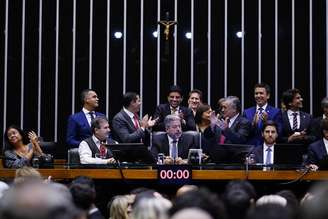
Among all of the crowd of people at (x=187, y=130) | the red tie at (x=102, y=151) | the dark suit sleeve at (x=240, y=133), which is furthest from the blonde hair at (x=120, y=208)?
the dark suit sleeve at (x=240, y=133)

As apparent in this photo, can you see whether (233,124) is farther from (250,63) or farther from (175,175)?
(250,63)

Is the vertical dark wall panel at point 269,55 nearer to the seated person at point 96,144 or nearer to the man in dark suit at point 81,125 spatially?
the man in dark suit at point 81,125

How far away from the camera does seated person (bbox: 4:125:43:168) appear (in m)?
10.3

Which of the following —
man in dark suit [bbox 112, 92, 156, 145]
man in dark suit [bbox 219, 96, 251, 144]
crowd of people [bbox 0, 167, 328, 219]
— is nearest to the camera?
crowd of people [bbox 0, 167, 328, 219]

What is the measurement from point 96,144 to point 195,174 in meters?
1.52

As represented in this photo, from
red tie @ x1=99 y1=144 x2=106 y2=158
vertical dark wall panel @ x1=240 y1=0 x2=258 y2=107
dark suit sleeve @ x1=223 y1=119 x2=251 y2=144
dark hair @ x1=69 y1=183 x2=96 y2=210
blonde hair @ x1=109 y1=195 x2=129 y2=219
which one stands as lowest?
blonde hair @ x1=109 y1=195 x2=129 y2=219

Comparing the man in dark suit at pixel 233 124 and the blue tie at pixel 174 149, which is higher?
the man in dark suit at pixel 233 124

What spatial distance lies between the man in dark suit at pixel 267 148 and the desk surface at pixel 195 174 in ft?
2.40

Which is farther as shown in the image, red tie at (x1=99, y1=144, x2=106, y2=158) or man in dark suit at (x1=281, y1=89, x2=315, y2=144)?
man in dark suit at (x1=281, y1=89, x2=315, y2=144)

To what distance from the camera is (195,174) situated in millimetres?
9617

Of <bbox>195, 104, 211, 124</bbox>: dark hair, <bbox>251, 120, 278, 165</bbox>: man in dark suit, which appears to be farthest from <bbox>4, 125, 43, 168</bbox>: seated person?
<bbox>251, 120, 278, 165</bbox>: man in dark suit

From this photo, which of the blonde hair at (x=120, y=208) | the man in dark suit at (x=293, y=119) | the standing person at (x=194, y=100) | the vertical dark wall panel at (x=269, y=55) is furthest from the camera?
the vertical dark wall panel at (x=269, y=55)

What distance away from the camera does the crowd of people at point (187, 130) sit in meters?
10.4

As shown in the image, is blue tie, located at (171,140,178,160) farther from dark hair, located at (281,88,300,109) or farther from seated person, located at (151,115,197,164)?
dark hair, located at (281,88,300,109)
